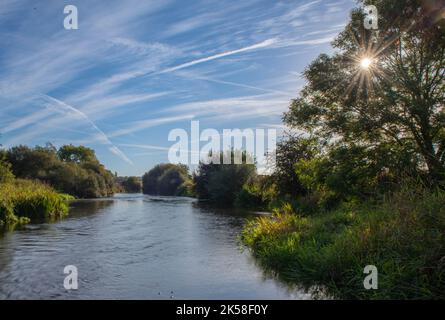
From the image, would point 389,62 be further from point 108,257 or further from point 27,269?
point 27,269

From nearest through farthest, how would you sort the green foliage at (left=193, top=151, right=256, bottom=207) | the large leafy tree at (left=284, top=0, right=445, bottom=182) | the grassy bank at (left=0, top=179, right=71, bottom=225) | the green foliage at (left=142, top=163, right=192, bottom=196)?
the large leafy tree at (left=284, top=0, right=445, bottom=182) < the grassy bank at (left=0, top=179, right=71, bottom=225) < the green foliage at (left=193, top=151, right=256, bottom=207) < the green foliage at (left=142, top=163, right=192, bottom=196)

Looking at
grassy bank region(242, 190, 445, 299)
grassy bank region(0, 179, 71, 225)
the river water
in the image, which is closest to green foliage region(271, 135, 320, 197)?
the river water

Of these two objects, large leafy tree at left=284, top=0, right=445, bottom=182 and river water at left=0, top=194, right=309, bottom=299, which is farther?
large leafy tree at left=284, top=0, right=445, bottom=182

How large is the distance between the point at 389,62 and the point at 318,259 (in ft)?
44.6

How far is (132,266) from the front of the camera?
10.3 m

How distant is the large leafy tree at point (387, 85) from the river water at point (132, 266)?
7612mm

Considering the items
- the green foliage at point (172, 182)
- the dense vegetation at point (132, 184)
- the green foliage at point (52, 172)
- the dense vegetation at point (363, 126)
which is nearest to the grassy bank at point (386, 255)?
the dense vegetation at point (363, 126)

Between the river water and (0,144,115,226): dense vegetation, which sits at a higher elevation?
(0,144,115,226): dense vegetation

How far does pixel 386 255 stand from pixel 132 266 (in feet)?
20.3

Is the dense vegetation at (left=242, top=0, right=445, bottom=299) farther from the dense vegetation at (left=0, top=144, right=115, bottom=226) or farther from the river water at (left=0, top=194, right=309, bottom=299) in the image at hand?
the dense vegetation at (left=0, top=144, right=115, bottom=226)

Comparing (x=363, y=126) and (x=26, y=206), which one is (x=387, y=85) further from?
(x=26, y=206)

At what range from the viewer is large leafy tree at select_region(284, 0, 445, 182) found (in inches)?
675

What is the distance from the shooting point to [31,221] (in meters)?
20.0

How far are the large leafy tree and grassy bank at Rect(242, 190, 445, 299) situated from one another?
8.07m
